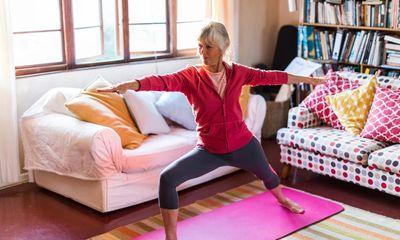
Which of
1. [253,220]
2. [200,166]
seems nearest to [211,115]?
[200,166]

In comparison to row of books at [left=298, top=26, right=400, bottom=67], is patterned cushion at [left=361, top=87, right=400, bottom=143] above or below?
below

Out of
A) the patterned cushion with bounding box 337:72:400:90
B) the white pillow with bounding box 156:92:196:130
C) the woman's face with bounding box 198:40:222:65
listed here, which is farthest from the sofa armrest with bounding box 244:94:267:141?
the woman's face with bounding box 198:40:222:65

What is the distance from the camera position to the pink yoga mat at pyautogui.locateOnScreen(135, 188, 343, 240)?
3.40m

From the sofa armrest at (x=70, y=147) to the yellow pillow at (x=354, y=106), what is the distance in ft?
5.61

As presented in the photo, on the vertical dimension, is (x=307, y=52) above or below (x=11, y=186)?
above

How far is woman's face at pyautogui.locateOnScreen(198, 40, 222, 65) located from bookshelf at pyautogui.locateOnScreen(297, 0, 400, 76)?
2391 millimetres

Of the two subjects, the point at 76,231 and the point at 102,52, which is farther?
the point at 102,52

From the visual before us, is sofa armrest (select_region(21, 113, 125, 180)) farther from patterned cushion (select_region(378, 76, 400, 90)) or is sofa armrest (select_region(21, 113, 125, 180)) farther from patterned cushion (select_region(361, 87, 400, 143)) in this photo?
patterned cushion (select_region(378, 76, 400, 90))

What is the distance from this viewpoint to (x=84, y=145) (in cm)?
366

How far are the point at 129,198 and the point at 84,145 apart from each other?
1.63ft

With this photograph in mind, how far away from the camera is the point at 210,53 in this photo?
314 cm

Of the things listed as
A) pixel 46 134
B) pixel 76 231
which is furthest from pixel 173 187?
pixel 46 134

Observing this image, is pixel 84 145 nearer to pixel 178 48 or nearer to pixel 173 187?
pixel 173 187

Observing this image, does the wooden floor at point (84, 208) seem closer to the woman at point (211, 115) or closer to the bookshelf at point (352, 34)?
the woman at point (211, 115)
